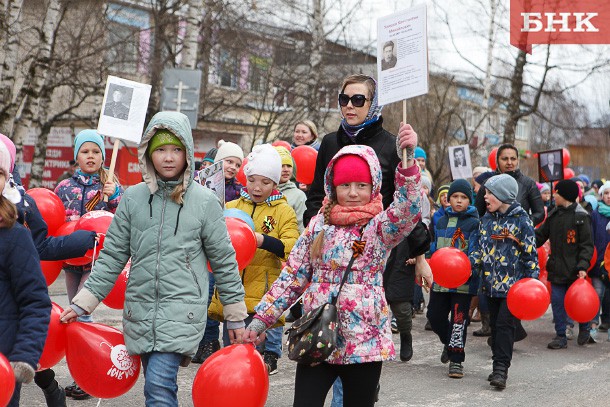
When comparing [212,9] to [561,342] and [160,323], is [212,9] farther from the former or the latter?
[160,323]

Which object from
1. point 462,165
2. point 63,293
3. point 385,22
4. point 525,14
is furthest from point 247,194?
point 525,14

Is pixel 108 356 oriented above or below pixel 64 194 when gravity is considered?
below

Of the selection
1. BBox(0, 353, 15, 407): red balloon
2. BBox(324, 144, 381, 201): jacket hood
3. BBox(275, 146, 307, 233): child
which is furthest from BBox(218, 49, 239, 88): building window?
BBox(0, 353, 15, 407): red balloon

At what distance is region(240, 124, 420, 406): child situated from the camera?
4.51m

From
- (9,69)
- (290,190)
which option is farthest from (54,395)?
(9,69)

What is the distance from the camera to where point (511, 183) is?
27.1 feet

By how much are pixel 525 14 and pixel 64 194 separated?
21165 mm

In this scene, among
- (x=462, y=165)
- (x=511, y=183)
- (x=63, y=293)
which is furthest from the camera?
(x=462, y=165)

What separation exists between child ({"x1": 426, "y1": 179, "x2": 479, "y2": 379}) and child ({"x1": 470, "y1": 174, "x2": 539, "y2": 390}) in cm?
28

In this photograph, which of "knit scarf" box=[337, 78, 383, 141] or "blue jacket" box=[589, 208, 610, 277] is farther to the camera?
"blue jacket" box=[589, 208, 610, 277]

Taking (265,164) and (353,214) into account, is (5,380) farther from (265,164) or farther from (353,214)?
(265,164)

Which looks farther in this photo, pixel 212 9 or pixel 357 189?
pixel 212 9

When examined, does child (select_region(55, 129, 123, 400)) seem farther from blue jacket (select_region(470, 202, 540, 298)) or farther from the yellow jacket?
blue jacket (select_region(470, 202, 540, 298))

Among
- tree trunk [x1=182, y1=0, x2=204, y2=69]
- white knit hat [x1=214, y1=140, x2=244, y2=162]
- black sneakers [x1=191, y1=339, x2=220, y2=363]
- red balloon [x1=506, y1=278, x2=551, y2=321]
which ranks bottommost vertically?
black sneakers [x1=191, y1=339, x2=220, y2=363]
